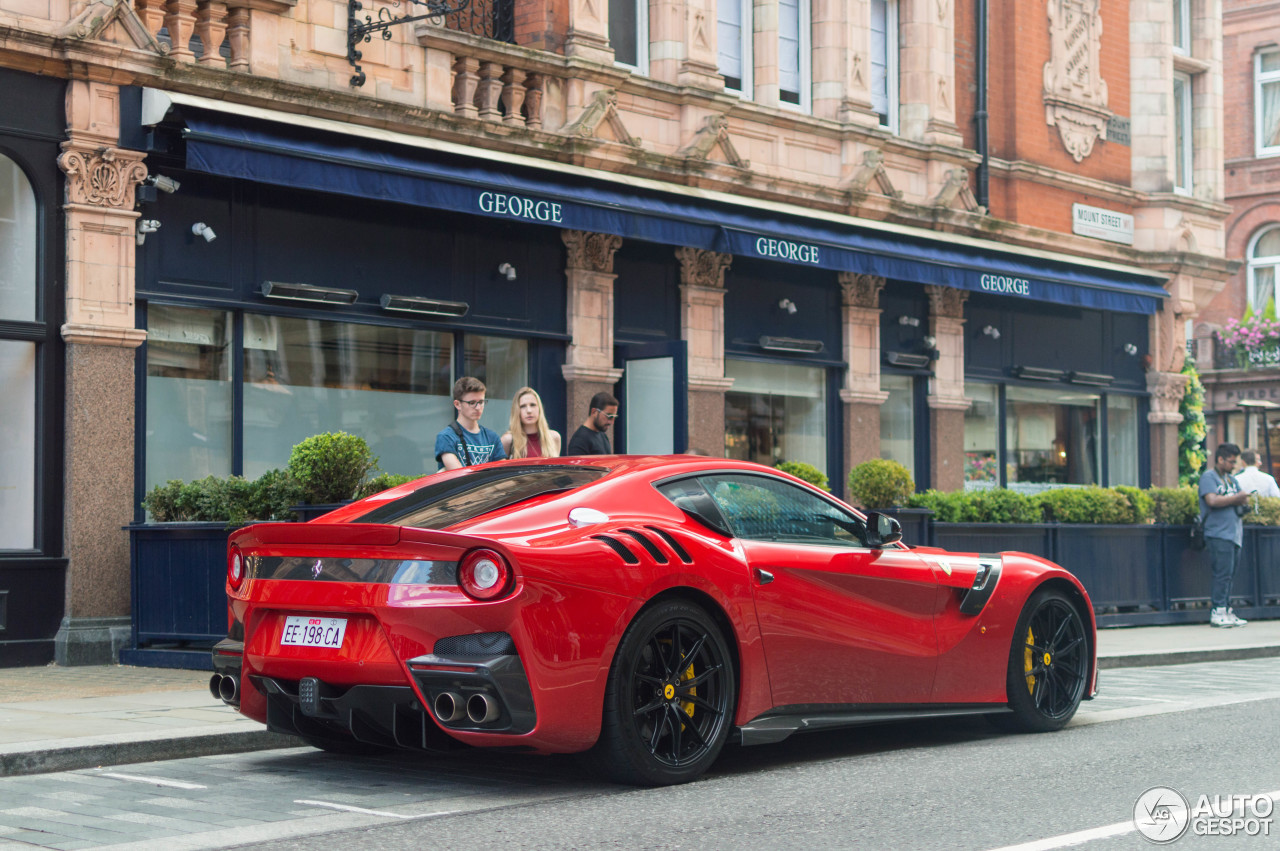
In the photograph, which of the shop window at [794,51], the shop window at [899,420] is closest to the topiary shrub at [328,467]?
the shop window at [794,51]

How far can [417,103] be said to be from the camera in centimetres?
1434

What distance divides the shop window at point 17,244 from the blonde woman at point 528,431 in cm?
395

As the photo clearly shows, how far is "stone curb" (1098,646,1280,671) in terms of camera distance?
12648 millimetres

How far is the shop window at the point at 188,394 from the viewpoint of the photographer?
12492mm

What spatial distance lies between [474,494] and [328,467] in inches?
154

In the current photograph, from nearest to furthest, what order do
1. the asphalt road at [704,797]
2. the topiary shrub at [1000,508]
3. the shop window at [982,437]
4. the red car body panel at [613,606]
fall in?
the asphalt road at [704,797] → the red car body panel at [613,606] → the topiary shrub at [1000,508] → the shop window at [982,437]

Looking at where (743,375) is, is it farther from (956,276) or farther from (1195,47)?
(1195,47)

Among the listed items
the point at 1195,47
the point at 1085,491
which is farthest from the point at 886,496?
the point at 1195,47

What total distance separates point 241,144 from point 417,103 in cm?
263

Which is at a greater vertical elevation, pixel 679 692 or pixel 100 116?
pixel 100 116

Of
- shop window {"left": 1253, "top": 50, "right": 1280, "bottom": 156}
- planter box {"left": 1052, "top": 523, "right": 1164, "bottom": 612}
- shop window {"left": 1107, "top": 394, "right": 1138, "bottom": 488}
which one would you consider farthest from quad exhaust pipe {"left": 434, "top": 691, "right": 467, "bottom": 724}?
shop window {"left": 1253, "top": 50, "right": 1280, "bottom": 156}

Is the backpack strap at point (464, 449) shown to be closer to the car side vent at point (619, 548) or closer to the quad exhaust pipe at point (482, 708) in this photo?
the car side vent at point (619, 548)

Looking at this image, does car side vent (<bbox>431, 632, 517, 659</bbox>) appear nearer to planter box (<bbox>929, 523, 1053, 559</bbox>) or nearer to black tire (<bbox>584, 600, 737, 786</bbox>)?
black tire (<bbox>584, 600, 737, 786</bbox>)

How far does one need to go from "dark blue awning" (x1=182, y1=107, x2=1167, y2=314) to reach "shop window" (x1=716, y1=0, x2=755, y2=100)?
2.21 m
